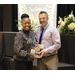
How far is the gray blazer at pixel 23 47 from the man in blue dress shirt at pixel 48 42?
0.20m

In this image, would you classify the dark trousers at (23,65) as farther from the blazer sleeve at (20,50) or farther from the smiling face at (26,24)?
the smiling face at (26,24)

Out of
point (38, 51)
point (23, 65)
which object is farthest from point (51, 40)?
point (23, 65)

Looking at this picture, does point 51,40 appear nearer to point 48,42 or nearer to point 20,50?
point 48,42

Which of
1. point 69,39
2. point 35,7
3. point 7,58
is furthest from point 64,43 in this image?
point 35,7

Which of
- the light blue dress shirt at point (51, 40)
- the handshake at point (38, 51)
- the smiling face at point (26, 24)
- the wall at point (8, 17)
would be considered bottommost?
the handshake at point (38, 51)

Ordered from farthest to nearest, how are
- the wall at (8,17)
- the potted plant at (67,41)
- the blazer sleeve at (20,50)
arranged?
1. the wall at (8,17)
2. the potted plant at (67,41)
3. the blazer sleeve at (20,50)

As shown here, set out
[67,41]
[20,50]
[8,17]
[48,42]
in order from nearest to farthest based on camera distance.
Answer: [20,50], [48,42], [67,41], [8,17]

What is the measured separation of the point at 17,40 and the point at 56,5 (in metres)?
3.19

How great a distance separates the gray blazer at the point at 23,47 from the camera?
206 cm

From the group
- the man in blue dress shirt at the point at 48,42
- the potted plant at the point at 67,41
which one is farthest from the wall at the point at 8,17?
the man in blue dress shirt at the point at 48,42

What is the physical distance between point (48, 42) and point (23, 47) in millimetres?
373

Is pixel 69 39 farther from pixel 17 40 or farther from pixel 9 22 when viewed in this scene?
pixel 9 22

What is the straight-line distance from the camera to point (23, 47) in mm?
2102

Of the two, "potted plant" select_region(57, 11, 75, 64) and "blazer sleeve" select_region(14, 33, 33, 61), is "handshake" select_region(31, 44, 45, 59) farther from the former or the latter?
"potted plant" select_region(57, 11, 75, 64)
